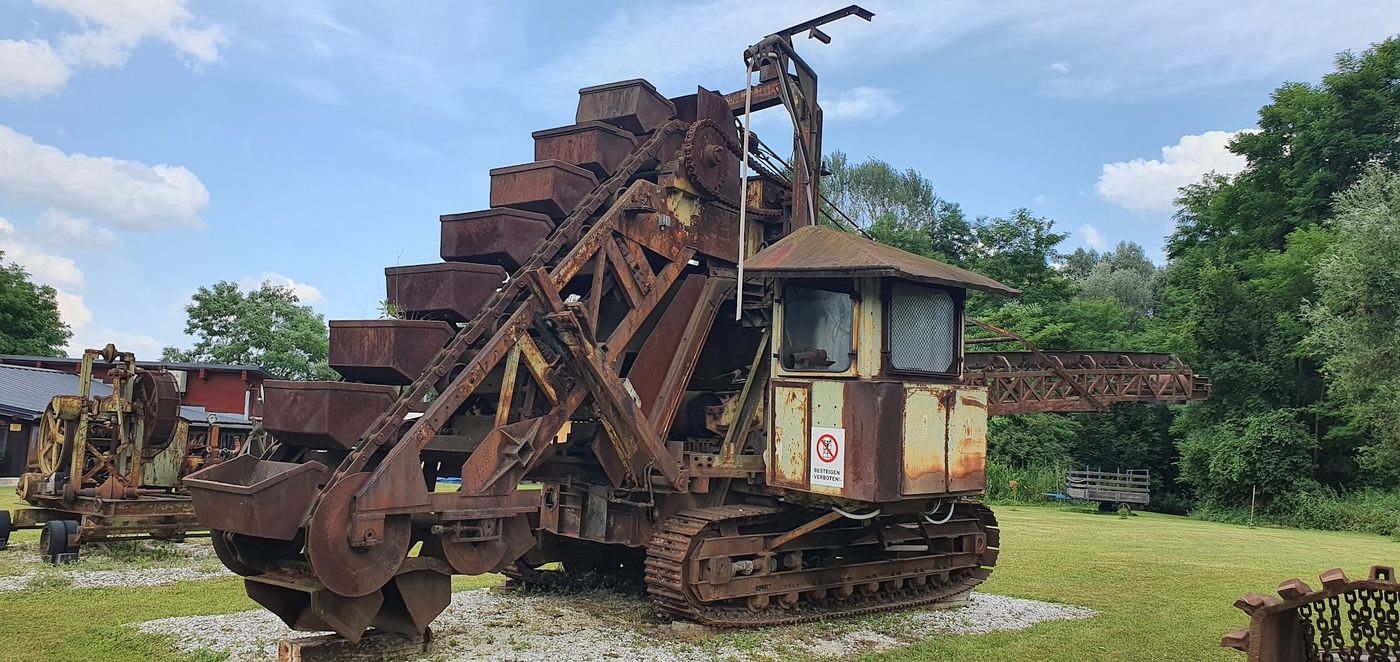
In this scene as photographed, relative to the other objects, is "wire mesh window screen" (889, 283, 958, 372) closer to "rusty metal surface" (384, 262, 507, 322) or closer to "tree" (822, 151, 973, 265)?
"rusty metal surface" (384, 262, 507, 322)

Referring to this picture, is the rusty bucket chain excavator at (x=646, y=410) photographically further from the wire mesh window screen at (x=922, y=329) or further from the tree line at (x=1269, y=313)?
the tree line at (x=1269, y=313)

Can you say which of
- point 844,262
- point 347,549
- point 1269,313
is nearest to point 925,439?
point 844,262

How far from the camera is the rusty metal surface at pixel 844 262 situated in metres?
8.80

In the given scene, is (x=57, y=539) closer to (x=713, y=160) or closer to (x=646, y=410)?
(x=646, y=410)

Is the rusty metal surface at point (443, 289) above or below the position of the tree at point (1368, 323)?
below

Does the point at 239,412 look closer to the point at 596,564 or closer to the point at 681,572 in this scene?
the point at 596,564

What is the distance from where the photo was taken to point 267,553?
23.9 feet

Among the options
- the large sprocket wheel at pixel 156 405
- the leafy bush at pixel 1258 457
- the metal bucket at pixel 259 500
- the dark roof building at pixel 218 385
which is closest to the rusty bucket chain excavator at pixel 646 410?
the metal bucket at pixel 259 500

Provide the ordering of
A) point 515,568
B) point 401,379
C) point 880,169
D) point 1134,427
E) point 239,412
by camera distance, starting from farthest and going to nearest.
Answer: point 880,169, point 1134,427, point 239,412, point 515,568, point 401,379

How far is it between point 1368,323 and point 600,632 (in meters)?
28.3

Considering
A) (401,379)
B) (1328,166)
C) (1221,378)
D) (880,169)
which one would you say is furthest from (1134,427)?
(401,379)

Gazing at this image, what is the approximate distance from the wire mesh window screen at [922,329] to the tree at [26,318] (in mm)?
56417

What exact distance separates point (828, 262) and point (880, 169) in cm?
5781

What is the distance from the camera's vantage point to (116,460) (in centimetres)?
1462
